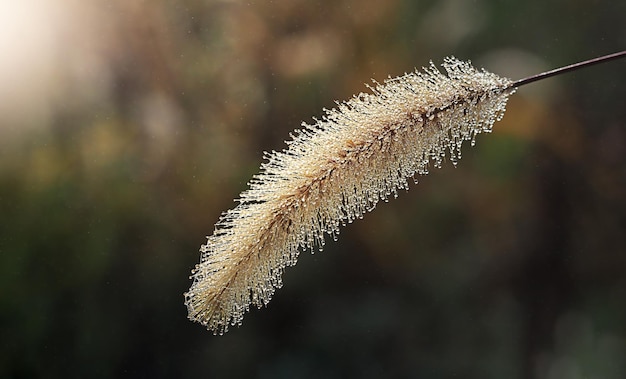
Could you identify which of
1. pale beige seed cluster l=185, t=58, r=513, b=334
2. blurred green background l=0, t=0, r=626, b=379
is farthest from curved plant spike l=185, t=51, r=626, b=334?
blurred green background l=0, t=0, r=626, b=379

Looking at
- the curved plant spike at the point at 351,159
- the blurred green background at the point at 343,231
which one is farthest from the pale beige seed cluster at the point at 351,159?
the blurred green background at the point at 343,231

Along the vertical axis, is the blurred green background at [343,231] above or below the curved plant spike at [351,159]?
above

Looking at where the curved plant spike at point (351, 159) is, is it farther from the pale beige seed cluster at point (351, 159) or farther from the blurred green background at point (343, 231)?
the blurred green background at point (343, 231)

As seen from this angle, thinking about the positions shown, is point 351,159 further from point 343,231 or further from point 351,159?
point 343,231

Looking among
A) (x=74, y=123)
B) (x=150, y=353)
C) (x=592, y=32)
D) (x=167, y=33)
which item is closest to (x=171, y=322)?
(x=150, y=353)

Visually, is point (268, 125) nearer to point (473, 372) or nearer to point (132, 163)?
point (132, 163)

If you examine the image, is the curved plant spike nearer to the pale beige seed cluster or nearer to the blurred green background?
the pale beige seed cluster

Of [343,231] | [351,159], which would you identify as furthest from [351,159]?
[343,231]

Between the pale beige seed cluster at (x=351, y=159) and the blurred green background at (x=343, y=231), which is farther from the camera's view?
the blurred green background at (x=343, y=231)
